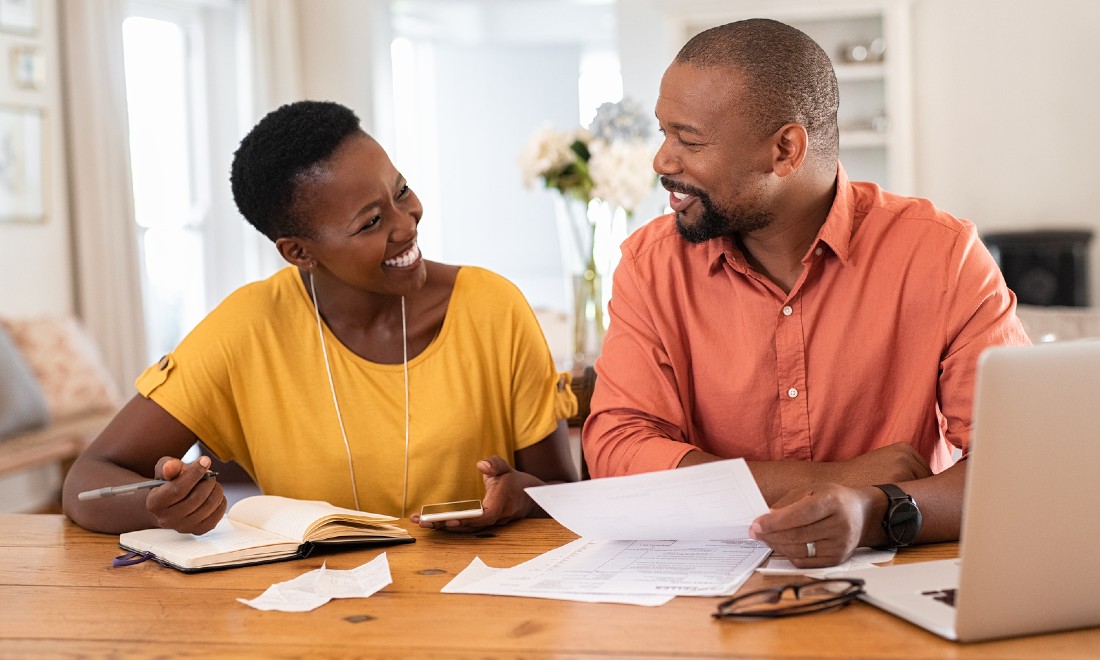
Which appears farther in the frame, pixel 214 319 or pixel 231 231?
pixel 231 231

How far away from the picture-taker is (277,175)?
6.00 ft

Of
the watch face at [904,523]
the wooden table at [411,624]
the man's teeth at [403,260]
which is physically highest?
the man's teeth at [403,260]

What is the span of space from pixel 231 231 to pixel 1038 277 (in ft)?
14.0

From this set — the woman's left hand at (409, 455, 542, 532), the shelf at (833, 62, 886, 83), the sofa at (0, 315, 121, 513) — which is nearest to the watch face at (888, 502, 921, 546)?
the woman's left hand at (409, 455, 542, 532)

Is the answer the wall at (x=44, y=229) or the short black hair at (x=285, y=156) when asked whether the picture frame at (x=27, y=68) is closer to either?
the wall at (x=44, y=229)

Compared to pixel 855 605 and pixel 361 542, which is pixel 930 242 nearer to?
pixel 855 605

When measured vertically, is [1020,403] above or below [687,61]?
below

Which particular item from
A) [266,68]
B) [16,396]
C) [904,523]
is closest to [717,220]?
[904,523]

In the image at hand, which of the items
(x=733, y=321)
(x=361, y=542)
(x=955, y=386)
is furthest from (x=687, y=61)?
(x=361, y=542)

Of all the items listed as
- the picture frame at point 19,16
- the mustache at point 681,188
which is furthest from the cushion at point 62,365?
the mustache at point 681,188

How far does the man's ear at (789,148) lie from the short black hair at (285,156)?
2.17 ft

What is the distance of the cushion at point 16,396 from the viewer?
4.12 metres

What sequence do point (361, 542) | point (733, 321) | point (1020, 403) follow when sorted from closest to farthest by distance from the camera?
A: point (1020, 403), point (361, 542), point (733, 321)

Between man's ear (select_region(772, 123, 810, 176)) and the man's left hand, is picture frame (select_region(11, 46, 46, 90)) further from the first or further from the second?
the man's left hand
